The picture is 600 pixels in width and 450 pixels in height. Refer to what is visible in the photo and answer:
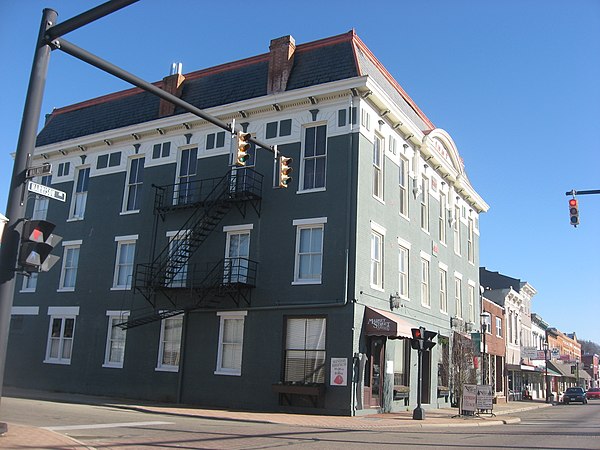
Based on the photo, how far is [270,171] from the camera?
23391mm

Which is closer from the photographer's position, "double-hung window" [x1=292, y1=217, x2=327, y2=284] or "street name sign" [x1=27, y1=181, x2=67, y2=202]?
"street name sign" [x1=27, y1=181, x2=67, y2=202]

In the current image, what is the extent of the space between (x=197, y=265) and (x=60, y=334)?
832cm

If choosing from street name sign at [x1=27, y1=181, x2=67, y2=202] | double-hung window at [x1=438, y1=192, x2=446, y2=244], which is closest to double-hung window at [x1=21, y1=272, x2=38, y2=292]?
double-hung window at [x1=438, y1=192, x2=446, y2=244]

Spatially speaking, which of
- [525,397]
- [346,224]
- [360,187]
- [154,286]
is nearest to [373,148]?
[360,187]

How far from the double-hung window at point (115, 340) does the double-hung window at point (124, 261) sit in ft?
4.12

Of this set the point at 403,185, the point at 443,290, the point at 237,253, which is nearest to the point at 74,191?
the point at 237,253

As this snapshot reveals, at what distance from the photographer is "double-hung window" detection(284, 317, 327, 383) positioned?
20.9 meters

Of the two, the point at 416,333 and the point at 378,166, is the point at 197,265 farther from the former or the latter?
the point at 416,333

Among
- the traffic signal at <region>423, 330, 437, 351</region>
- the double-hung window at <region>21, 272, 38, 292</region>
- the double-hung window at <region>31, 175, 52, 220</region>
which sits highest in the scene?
the double-hung window at <region>31, 175, 52, 220</region>

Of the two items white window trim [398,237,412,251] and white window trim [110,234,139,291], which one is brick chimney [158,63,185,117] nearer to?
white window trim [110,234,139,291]

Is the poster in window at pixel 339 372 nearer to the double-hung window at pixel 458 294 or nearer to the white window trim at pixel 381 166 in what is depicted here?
the white window trim at pixel 381 166

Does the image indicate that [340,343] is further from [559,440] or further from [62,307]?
[62,307]

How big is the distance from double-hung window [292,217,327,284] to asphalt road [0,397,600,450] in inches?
240

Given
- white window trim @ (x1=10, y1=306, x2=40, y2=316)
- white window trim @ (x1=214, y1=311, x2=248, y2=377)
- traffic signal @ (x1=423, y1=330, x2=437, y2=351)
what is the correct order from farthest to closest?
1. white window trim @ (x1=10, y1=306, x2=40, y2=316)
2. white window trim @ (x1=214, y1=311, x2=248, y2=377)
3. traffic signal @ (x1=423, y1=330, x2=437, y2=351)
